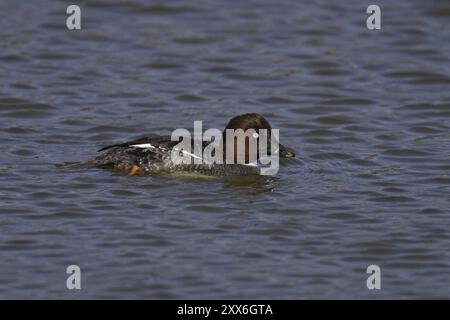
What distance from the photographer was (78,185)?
10.8 metres

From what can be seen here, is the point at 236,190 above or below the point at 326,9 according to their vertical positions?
below

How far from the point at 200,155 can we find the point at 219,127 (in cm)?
163

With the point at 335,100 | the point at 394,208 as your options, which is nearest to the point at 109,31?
the point at 335,100

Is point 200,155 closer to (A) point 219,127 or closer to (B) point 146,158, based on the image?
(B) point 146,158

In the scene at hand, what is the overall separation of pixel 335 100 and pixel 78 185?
4517 millimetres

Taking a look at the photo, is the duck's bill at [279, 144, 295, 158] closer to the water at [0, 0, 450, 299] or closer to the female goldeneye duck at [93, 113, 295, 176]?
the female goldeneye duck at [93, 113, 295, 176]

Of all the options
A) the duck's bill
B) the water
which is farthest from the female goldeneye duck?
the water

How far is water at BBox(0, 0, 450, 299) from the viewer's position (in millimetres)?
8711

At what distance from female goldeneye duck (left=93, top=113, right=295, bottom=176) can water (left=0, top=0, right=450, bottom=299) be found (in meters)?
0.16

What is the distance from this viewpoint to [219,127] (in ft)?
42.4

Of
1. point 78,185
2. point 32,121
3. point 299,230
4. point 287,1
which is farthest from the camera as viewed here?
point 287,1

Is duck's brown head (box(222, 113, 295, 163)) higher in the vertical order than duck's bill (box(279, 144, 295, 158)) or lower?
higher

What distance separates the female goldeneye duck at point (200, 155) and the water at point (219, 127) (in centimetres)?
16

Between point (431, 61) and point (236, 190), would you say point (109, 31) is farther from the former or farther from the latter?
point (236, 190)
